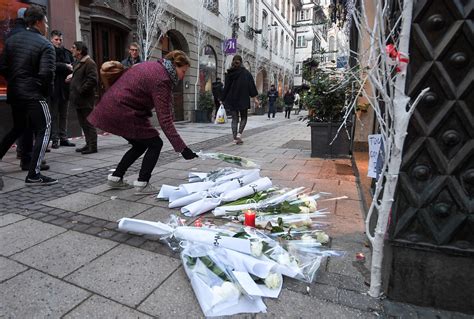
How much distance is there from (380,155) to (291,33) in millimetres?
37948

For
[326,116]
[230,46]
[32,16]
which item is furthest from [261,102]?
[32,16]

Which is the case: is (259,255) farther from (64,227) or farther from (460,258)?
(64,227)

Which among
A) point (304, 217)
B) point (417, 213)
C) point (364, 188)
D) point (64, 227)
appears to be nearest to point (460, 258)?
point (417, 213)

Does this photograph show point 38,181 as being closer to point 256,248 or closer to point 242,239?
point 242,239

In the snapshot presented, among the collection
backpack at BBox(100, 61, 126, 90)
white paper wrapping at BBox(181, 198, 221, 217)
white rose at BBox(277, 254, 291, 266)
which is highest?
backpack at BBox(100, 61, 126, 90)

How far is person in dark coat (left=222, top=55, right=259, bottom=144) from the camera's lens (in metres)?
7.67

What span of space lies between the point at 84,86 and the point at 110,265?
4.47 metres

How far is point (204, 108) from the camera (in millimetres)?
13984

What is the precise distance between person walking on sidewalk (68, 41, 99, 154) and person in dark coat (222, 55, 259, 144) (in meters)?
3.02

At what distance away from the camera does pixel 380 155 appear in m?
2.00

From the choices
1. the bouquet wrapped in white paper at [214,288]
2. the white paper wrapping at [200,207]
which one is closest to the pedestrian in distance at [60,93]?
the white paper wrapping at [200,207]

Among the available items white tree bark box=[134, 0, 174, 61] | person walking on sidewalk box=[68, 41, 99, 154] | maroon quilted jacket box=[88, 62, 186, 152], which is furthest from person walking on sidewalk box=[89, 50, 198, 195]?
A: white tree bark box=[134, 0, 174, 61]

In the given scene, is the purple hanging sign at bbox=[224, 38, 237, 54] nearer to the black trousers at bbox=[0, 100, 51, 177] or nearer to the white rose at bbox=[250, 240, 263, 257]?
the black trousers at bbox=[0, 100, 51, 177]

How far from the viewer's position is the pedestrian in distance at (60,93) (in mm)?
6164
